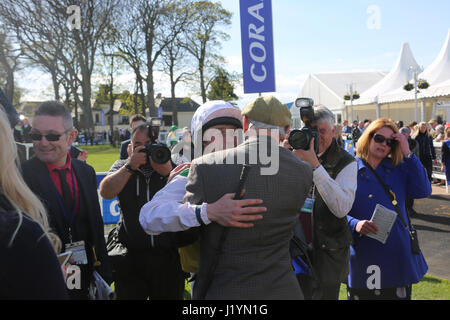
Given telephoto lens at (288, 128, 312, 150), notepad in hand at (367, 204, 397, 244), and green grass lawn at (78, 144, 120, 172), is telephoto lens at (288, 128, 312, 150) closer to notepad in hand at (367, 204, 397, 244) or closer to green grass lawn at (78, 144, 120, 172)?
notepad in hand at (367, 204, 397, 244)

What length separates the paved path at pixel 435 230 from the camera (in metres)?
5.40

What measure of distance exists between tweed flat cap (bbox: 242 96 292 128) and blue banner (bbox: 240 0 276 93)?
12.0ft

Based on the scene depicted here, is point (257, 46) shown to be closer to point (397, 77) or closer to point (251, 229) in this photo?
point (251, 229)

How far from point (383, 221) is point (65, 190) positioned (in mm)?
2165

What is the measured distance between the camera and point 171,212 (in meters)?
1.76

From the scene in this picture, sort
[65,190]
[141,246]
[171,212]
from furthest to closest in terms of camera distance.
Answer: [141,246] → [65,190] → [171,212]

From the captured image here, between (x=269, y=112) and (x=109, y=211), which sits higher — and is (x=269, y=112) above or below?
above

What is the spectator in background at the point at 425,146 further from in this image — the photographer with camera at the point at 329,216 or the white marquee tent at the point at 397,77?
the white marquee tent at the point at 397,77

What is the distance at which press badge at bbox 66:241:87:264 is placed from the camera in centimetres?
239

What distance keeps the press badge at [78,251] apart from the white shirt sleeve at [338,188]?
1460 millimetres

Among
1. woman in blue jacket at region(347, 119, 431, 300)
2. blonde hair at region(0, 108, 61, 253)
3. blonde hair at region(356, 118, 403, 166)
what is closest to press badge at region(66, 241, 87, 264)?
blonde hair at region(0, 108, 61, 253)

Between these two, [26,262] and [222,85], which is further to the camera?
[222,85]

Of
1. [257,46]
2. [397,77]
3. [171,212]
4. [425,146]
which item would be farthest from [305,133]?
[397,77]
